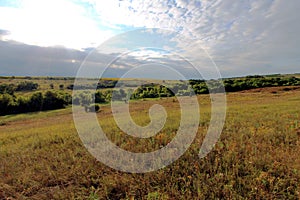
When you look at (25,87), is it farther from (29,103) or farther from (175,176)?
(175,176)

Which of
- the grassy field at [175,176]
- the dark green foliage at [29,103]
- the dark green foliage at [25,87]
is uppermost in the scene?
the dark green foliage at [25,87]

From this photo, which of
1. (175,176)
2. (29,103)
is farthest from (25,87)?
(175,176)

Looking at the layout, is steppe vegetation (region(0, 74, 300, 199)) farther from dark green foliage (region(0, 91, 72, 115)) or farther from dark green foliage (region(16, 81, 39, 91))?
dark green foliage (region(16, 81, 39, 91))

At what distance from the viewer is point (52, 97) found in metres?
64.2

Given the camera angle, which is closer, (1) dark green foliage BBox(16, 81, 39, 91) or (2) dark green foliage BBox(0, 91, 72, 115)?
(2) dark green foliage BBox(0, 91, 72, 115)

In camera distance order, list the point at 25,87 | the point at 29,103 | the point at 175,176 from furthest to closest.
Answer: the point at 25,87 < the point at 29,103 < the point at 175,176

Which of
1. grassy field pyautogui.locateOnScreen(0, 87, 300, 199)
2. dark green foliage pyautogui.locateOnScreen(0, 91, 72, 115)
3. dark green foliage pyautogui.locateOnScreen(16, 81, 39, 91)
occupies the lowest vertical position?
dark green foliage pyautogui.locateOnScreen(0, 91, 72, 115)

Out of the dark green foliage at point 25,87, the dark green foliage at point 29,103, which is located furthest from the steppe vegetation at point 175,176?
the dark green foliage at point 25,87

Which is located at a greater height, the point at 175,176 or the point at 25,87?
the point at 25,87

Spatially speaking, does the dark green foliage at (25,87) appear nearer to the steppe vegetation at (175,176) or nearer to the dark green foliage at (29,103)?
the dark green foliage at (29,103)

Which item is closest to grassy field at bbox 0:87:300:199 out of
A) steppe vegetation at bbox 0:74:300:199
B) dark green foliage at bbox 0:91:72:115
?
steppe vegetation at bbox 0:74:300:199

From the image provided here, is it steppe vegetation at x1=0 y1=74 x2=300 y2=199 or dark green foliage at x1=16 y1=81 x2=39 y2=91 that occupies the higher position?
dark green foliage at x1=16 y1=81 x2=39 y2=91

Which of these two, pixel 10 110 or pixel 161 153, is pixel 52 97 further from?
pixel 161 153

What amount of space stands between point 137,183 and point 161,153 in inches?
51.5
